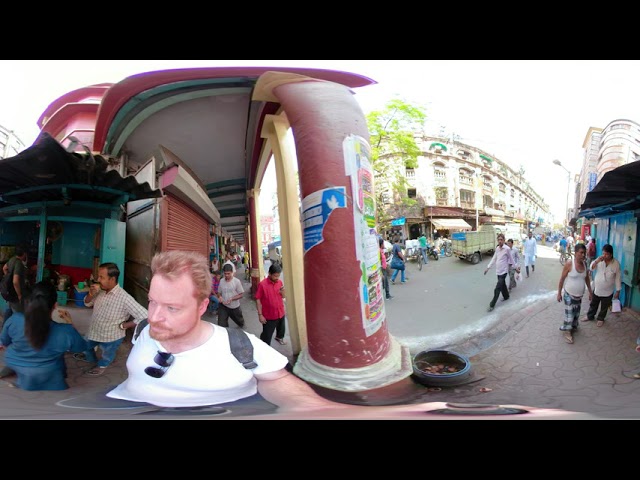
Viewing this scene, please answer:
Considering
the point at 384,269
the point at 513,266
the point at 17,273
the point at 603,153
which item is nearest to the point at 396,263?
the point at 384,269

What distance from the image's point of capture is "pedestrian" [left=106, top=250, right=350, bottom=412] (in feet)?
2.41

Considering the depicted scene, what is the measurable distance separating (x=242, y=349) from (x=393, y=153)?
96 centimetres

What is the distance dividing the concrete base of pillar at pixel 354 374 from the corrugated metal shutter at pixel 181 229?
547 millimetres

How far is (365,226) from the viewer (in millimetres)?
900

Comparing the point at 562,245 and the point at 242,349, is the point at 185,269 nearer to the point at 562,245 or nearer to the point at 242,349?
the point at 242,349

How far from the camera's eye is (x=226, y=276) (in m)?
0.95

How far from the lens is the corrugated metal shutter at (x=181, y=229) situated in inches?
34.4

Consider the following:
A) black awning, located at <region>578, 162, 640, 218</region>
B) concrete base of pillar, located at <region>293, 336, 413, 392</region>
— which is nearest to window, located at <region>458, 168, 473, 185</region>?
black awning, located at <region>578, 162, 640, 218</region>

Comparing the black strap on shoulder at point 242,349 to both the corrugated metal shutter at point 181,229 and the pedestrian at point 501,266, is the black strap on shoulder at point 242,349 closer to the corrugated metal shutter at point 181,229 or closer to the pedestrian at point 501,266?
the corrugated metal shutter at point 181,229

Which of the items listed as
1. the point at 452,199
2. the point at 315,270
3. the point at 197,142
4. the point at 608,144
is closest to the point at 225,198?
the point at 197,142

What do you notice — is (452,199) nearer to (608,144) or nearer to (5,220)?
(608,144)

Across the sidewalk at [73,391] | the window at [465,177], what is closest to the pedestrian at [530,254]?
the window at [465,177]

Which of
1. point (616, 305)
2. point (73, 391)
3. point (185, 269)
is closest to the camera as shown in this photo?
point (185, 269)

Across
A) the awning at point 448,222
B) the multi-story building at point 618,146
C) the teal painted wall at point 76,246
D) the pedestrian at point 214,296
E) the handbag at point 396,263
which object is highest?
the multi-story building at point 618,146
